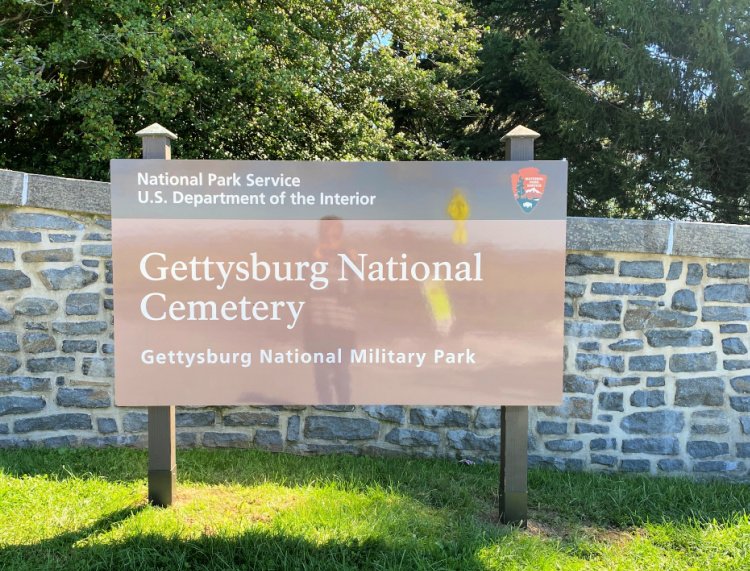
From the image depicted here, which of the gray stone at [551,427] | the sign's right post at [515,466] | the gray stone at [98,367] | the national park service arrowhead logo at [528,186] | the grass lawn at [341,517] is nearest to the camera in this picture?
the grass lawn at [341,517]

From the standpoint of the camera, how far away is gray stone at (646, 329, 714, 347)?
155 inches

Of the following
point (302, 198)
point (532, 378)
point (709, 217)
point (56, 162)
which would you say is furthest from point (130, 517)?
point (709, 217)

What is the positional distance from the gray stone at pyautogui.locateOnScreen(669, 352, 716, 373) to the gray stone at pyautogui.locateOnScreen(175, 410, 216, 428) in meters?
3.22

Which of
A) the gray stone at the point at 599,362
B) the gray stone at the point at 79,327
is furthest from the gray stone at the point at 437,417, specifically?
the gray stone at the point at 79,327

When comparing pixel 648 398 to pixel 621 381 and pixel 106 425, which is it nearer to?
pixel 621 381

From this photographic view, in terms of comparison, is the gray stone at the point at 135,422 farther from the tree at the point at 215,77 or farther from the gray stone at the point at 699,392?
the tree at the point at 215,77

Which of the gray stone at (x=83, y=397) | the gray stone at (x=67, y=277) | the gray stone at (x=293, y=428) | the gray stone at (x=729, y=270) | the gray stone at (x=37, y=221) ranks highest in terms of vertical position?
the gray stone at (x=37, y=221)

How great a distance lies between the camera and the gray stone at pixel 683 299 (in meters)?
3.93

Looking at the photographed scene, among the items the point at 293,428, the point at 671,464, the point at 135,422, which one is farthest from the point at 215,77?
the point at 671,464

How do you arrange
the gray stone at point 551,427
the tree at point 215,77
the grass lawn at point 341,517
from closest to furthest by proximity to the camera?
the grass lawn at point 341,517
the gray stone at point 551,427
the tree at point 215,77

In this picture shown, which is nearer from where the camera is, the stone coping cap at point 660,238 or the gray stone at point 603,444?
the stone coping cap at point 660,238

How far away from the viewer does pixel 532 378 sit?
2.98 m

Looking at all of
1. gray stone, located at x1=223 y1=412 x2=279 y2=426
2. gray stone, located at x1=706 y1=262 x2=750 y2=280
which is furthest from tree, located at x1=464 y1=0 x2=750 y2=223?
gray stone, located at x1=223 y1=412 x2=279 y2=426

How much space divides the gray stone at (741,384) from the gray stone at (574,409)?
992 mm
